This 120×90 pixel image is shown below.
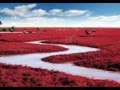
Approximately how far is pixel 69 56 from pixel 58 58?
955 millimetres

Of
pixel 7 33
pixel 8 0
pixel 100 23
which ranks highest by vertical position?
pixel 8 0

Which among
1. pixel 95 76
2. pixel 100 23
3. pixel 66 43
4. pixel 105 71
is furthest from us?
pixel 66 43

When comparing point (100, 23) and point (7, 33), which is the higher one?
point (100, 23)

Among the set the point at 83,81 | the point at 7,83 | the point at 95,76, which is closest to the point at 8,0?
the point at 7,83

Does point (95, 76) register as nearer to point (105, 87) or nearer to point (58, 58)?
point (105, 87)

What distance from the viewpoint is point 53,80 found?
13.4 m

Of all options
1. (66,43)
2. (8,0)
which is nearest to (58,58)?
(8,0)

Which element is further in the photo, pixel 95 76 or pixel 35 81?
pixel 95 76

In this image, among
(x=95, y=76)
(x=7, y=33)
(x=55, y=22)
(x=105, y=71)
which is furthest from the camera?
(x=7, y=33)

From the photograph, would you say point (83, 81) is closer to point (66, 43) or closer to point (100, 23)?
point (100, 23)

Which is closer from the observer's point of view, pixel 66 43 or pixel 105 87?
pixel 105 87

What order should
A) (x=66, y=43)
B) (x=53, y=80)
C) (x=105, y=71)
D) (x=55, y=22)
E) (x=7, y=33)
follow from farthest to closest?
(x=7, y=33) → (x=66, y=43) → (x=55, y=22) → (x=105, y=71) → (x=53, y=80)

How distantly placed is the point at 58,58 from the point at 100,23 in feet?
11.5

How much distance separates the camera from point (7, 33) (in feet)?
126
